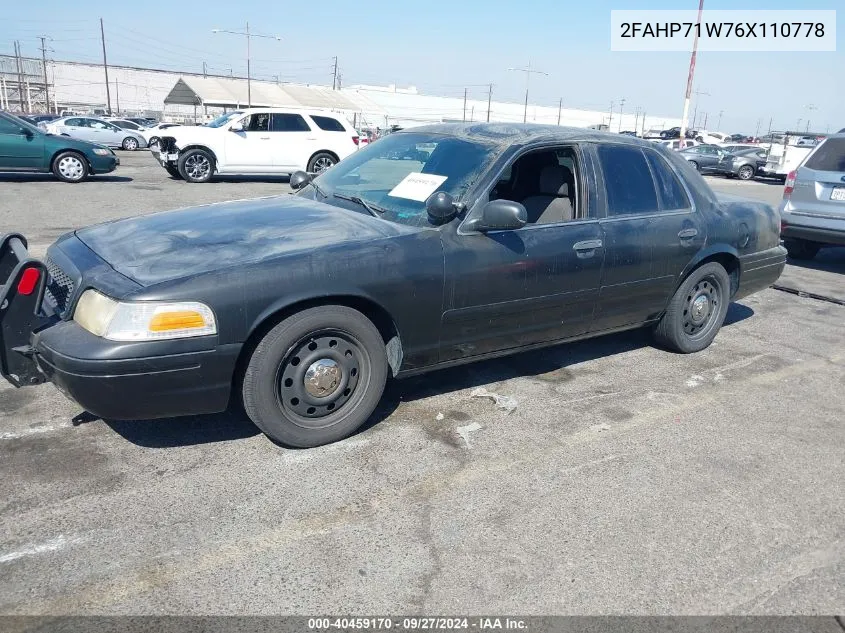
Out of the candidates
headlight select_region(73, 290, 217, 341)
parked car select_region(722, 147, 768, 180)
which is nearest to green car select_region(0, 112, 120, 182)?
headlight select_region(73, 290, 217, 341)

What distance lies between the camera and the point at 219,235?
11.7 ft

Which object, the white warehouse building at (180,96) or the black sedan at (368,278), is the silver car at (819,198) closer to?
the black sedan at (368,278)

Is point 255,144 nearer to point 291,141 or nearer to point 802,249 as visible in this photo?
point 291,141

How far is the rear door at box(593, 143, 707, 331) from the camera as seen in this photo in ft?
14.6

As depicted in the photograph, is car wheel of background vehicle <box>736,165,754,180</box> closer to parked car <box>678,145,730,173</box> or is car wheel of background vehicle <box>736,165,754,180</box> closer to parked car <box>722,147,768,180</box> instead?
parked car <box>722,147,768,180</box>

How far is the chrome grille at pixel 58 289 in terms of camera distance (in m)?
3.33

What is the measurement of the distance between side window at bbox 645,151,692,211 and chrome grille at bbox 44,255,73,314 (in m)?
3.74

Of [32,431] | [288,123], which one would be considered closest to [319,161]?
[288,123]

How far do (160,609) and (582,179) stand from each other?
3.41m

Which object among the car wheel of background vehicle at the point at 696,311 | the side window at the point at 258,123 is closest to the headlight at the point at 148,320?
the car wheel of background vehicle at the point at 696,311

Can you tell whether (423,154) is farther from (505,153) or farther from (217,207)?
(217,207)

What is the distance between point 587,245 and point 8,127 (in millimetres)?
13634

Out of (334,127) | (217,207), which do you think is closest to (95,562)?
(217,207)

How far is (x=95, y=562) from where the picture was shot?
2543 mm
